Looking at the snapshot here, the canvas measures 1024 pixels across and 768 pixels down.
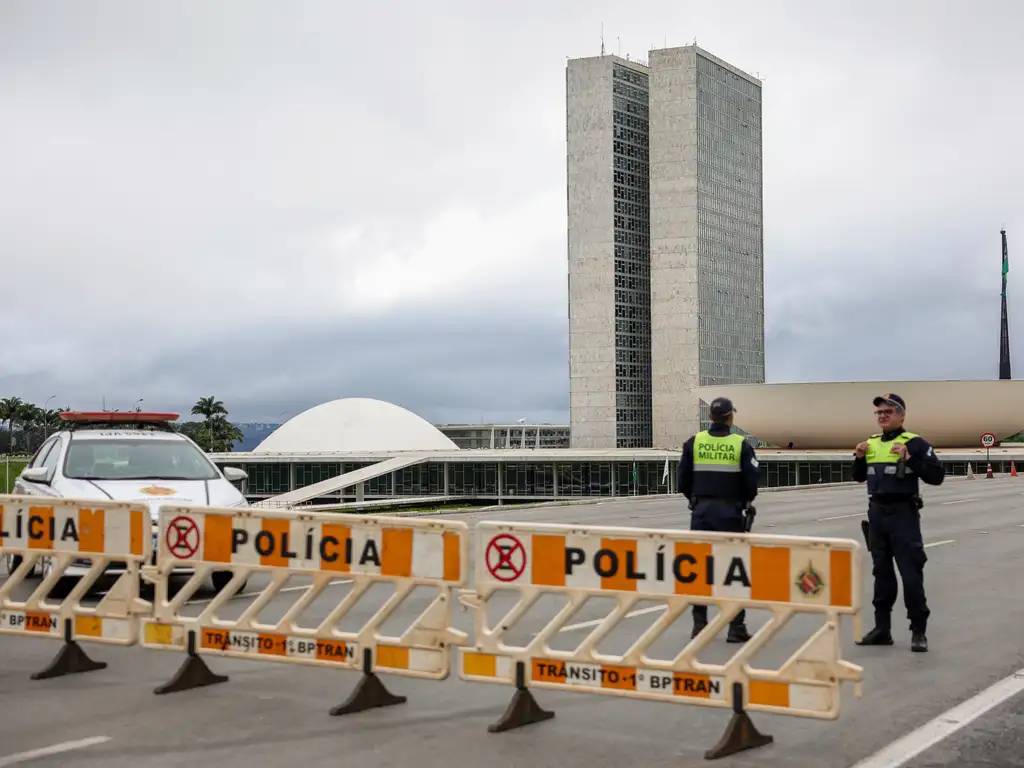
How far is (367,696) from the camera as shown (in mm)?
7531

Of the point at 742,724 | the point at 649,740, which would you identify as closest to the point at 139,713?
the point at 649,740

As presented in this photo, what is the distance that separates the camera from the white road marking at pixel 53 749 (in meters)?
6.36

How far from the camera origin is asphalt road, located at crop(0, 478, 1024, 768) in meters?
6.45

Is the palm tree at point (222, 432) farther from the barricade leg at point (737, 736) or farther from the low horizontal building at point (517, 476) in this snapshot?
the barricade leg at point (737, 736)

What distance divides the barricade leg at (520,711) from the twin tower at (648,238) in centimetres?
14771

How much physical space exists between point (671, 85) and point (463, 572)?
→ 500 ft

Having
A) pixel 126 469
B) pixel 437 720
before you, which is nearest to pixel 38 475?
pixel 126 469

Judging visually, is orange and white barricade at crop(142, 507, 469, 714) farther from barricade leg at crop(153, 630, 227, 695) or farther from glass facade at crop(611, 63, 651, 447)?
glass facade at crop(611, 63, 651, 447)

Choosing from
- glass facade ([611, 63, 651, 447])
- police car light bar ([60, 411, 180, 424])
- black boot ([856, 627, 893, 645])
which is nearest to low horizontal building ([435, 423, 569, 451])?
glass facade ([611, 63, 651, 447])

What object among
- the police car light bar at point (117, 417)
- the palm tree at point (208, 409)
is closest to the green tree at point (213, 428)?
the palm tree at point (208, 409)

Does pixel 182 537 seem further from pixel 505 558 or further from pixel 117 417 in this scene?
pixel 117 417

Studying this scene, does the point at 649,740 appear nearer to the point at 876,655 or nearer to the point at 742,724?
the point at 742,724

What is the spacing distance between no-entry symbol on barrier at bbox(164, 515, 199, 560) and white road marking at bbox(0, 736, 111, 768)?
1.86 metres

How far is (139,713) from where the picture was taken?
7.41 m
